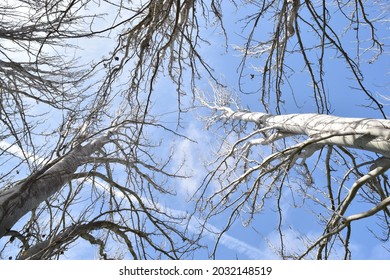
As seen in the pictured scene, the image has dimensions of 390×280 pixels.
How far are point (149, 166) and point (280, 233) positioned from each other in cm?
270

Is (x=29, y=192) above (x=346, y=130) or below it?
below

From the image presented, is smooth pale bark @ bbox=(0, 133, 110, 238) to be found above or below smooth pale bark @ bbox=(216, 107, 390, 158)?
below

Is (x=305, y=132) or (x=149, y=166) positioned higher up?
(x=149, y=166)

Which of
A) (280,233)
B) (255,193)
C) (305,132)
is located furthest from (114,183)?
(305,132)

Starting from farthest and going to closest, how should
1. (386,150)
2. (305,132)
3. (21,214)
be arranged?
(305,132), (21,214), (386,150)

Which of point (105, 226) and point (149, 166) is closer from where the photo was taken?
point (105, 226)

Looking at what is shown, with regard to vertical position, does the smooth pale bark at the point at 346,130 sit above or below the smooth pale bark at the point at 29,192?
above

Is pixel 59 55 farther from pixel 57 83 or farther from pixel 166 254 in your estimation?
pixel 166 254

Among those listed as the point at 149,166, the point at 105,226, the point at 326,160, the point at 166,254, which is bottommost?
the point at 166,254

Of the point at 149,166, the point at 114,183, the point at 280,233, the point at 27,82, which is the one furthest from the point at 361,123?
the point at 27,82

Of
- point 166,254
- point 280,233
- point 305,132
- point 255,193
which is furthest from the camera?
point 255,193

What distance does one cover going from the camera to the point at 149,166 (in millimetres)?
5566

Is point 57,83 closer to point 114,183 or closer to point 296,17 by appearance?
point 114,183

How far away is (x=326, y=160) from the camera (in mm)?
3619
